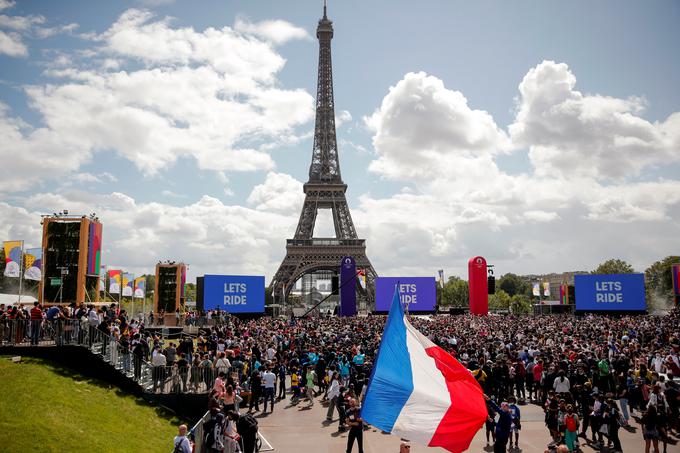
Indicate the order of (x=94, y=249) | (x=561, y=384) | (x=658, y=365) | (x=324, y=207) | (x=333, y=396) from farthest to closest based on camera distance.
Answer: (x=324, y=207) < (x=94, y=249) < (x=658, y=365) < (x=333, y=396) < (x=561, y=384)

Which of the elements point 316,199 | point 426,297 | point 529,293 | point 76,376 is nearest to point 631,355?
point 76,376

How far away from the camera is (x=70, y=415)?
12.2 m

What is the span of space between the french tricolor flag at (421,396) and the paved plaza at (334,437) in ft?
17.0

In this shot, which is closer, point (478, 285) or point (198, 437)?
point (198, 437)

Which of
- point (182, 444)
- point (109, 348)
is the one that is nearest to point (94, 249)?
point (109, 348)

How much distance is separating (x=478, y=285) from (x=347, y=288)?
1132 cm

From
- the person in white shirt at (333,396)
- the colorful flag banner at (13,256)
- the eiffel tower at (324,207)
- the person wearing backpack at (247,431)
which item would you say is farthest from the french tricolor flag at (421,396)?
the eiffel tower at (324,207)

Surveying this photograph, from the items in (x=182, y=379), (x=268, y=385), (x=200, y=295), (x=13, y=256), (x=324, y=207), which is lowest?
(x=268, y=385)

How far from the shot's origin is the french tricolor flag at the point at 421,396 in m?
7.69

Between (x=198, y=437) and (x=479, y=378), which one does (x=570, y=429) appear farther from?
(x=198, y=437)

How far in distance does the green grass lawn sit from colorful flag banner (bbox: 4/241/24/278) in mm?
8084

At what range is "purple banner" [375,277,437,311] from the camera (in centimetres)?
4522

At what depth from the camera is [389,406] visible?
7949mm

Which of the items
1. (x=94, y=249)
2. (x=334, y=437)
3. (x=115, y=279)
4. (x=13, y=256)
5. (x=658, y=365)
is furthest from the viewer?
(x=115, y=279)
